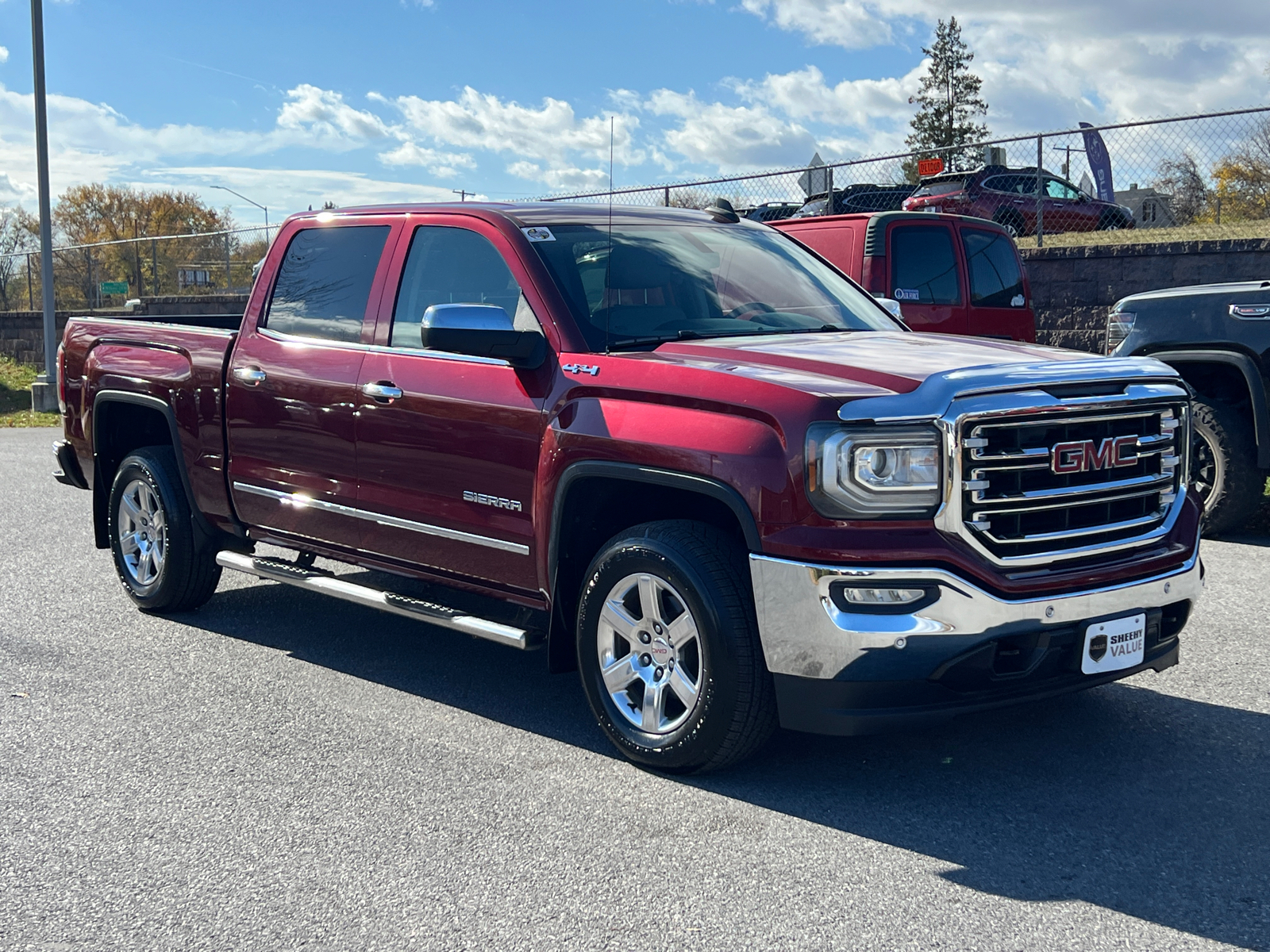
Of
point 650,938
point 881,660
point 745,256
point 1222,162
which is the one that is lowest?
point 650,938

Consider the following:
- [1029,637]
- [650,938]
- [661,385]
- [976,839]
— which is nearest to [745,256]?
[661,385]

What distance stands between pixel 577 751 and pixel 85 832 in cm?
165

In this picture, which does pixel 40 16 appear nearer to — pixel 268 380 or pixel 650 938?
pixel 268 380

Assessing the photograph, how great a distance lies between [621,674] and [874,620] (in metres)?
1.05

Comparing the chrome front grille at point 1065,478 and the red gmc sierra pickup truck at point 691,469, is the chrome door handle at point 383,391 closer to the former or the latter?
the red gmc sierra pickup truck at point 691,469

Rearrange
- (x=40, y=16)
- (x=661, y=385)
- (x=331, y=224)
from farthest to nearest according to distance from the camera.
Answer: (x=40, y=16), (x=331, y=224), (x=661, y=385)

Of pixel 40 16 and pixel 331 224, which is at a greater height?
pixel 40 16

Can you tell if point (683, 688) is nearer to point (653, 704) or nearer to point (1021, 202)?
point (653, 704)

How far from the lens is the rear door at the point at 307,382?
18.7ft

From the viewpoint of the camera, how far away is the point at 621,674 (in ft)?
15.2

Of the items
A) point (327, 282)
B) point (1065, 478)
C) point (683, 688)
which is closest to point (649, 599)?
point (683, 688)

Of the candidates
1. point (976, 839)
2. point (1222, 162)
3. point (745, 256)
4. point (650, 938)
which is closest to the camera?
point (650, 938)

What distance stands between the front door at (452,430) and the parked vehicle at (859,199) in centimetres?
1503

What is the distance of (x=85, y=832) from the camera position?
4.10 m
